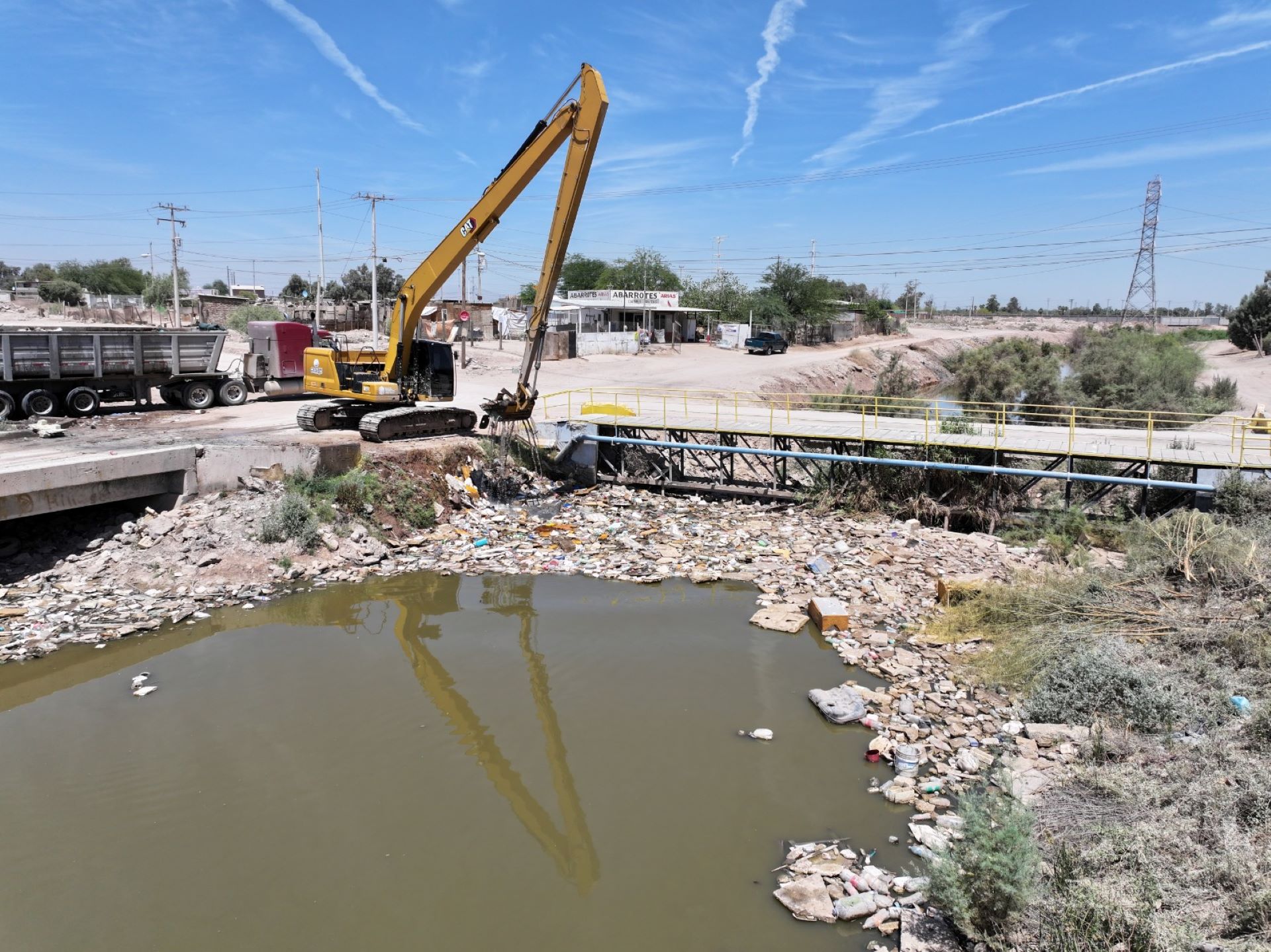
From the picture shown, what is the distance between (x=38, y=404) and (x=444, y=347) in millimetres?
9201

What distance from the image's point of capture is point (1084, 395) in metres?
27.2

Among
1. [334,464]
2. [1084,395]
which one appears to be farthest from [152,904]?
[1084,395]

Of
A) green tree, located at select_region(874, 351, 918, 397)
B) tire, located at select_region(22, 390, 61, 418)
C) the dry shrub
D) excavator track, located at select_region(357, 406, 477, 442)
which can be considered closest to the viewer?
the dry shrub

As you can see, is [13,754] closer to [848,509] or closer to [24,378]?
[24,378]

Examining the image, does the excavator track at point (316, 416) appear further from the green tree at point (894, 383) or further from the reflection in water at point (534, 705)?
the green tree at point (894, 383)

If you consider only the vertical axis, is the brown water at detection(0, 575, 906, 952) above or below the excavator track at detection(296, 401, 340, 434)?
below

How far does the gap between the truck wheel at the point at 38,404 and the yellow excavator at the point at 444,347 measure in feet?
19.9

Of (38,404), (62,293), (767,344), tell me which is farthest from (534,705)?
(62,293)

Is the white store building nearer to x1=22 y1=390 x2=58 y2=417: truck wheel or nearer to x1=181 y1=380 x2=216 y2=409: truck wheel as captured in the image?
x1=181 y1=380 x2=216 y2=409: truck wheel

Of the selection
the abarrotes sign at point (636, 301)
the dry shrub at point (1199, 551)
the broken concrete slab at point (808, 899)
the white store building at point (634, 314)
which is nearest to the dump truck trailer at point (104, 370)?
the broken concrete slab at point (808, 899)

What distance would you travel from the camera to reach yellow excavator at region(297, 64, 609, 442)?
566 inches

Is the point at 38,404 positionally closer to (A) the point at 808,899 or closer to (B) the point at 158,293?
(A) the point at 808,899

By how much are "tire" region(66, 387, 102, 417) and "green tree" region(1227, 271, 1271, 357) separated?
2057 inches

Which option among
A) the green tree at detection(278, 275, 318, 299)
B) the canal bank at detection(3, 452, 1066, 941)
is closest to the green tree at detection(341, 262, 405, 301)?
the green tree at detection(278, 275, 318, 299)
